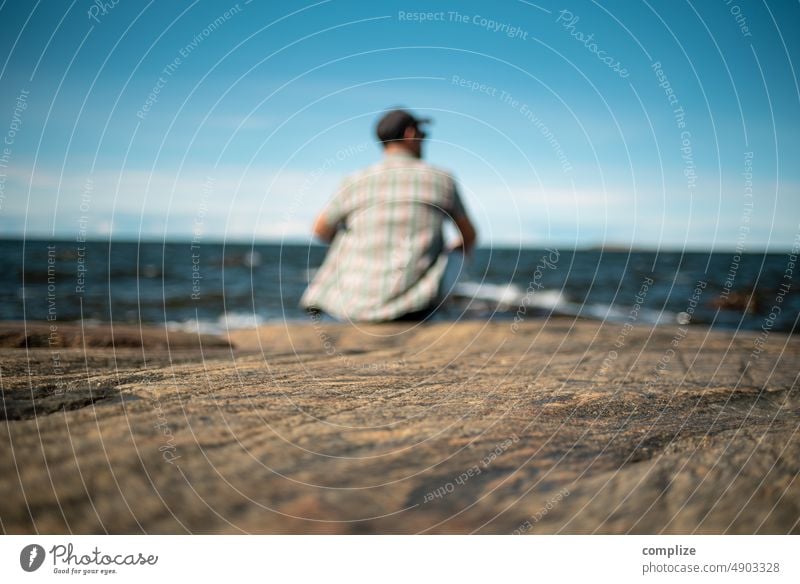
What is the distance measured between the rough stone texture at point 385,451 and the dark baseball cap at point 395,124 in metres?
1.79

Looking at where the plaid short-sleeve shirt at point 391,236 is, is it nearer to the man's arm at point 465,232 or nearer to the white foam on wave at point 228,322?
the man's arm at point 465,232

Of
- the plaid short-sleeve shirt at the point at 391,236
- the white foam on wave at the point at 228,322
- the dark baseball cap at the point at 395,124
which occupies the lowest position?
the white foam on wave at the point at 228,322

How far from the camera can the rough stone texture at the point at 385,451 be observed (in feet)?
2.77

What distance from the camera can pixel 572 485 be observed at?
0.92m

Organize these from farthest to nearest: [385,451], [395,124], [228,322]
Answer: [228,322]
[395,124]
[385,451]

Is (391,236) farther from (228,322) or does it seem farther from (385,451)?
(228,322)

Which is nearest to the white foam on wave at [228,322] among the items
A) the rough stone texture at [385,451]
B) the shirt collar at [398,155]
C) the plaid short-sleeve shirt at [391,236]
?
the plaid short-sleeve shirt at [391,236]

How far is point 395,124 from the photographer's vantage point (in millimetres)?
3051

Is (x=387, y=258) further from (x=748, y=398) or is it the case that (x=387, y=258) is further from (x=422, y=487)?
(x=422, y=487)

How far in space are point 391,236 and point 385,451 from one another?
2.17 metres

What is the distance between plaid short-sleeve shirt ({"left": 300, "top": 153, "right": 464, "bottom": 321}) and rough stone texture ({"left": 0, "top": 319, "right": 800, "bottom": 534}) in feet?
4.40

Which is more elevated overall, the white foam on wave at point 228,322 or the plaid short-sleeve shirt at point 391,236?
the plaid short-sleeve shirt at point 391,236

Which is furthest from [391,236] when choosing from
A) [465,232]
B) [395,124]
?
[395,124]
